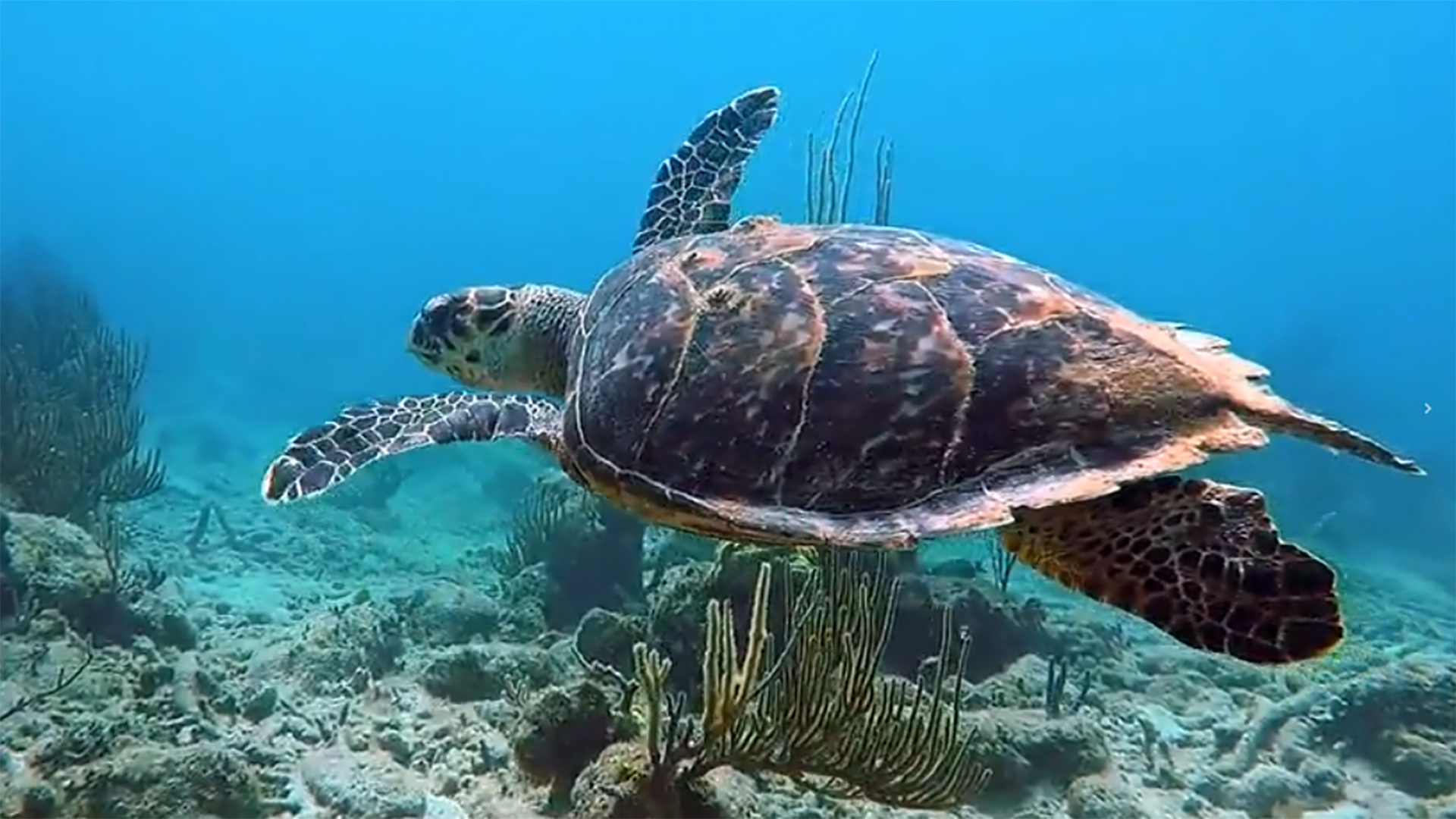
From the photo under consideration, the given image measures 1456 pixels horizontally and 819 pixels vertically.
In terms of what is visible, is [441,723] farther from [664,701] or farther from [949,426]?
[949,426]

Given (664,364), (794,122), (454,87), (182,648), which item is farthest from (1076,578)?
(454,87)

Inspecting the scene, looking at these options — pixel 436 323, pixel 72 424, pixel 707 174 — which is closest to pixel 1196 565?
pixel 436 323

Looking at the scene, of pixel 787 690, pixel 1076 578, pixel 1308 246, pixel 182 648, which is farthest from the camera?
pixel 1308 246

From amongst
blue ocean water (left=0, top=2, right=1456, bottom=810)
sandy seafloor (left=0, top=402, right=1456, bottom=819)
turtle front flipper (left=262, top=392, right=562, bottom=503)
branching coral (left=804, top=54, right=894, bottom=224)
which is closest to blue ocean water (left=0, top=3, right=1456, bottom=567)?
blue ocean water (left=0, top=2, right=1456, bottom=810)

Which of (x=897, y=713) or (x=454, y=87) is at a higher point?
(x=454, y=87)

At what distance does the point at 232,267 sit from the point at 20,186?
16.3m

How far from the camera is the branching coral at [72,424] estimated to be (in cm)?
799

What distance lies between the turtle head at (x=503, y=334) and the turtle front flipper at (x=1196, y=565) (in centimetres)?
251

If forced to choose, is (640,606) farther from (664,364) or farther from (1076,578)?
(1076,578)

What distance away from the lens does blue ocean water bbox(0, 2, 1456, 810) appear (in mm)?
66688

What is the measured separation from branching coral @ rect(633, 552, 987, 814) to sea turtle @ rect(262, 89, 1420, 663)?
2.59 ft

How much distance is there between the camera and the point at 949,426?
2771 mm

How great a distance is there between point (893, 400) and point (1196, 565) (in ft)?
2.97

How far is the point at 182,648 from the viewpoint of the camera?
6.25m
